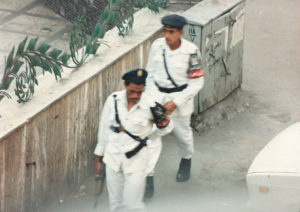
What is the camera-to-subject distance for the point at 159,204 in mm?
7008

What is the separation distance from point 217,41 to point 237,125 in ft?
3.55

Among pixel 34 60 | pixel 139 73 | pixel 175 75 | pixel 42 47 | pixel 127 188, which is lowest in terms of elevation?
pixel 127 188

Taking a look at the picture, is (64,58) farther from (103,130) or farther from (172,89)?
(103,130)

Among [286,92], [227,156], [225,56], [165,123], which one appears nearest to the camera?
[165,123]

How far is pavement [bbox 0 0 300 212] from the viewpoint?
23.2ft

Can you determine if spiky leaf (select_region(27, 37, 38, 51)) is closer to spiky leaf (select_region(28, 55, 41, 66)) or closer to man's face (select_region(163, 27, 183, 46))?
spiky leaf (select_region(28, 55, 41, 66))

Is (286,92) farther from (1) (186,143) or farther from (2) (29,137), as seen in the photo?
(2) (29,137)

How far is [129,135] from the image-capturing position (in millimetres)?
5699

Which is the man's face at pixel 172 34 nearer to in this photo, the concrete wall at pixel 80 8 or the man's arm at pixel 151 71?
the man's arm at pixel 151 71

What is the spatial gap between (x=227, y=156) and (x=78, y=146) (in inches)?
72.2

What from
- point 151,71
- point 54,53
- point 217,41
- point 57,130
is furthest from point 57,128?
point 217,41

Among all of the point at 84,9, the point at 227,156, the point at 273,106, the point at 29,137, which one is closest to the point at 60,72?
the point at 29,137

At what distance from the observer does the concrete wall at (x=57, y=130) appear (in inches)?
238

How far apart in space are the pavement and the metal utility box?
23 centimetres
